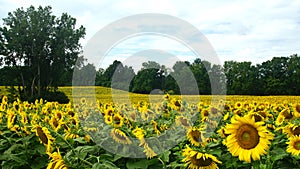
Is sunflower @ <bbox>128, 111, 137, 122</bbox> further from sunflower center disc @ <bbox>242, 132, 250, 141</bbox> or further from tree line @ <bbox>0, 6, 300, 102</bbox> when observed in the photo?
tree line @ <bbox>0, 6, 300, 102</bbox>

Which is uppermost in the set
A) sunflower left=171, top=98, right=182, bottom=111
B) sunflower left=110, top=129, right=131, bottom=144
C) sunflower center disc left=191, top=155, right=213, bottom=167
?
sunflower left=171, top=98, right=182, bottom=111

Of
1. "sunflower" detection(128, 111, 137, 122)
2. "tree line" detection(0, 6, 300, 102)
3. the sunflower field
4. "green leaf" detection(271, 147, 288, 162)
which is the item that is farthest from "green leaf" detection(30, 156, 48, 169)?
"tree line" detection(0, 6, 300, 102)

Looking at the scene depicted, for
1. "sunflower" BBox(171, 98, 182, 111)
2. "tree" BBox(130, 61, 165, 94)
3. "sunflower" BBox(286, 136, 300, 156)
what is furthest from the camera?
"sunflower" BBox(171, 98, 182, 111)

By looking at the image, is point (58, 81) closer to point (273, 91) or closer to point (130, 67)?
point (273, 91)

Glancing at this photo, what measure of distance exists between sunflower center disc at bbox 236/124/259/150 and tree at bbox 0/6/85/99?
26.5 m

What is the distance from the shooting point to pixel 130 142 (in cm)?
277

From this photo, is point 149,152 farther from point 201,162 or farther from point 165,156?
point 201,162

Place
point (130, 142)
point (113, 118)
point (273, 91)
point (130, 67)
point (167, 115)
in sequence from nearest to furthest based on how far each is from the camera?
point (130, 142), point (113, 118), point (130, 67), point (167, 115), point (273, 91)

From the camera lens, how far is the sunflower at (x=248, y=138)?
221cm

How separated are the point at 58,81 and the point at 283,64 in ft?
54.3

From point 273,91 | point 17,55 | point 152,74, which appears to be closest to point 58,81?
point 17,55

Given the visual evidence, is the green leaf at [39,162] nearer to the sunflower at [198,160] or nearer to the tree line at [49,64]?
the sunflower at [198,160]

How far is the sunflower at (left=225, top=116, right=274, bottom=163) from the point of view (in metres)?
2.21

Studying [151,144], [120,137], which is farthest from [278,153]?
[120,137]
